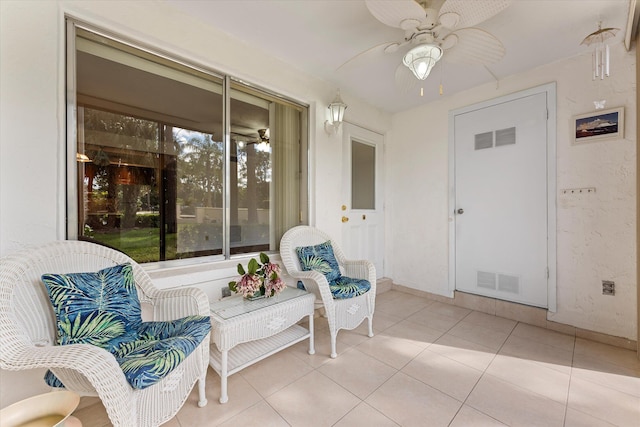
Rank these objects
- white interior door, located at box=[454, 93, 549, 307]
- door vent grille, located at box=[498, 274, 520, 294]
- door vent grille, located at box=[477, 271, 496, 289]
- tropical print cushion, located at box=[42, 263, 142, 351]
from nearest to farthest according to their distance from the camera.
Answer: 1. tropical print cushion, located at box=[42, 263, 142, 351]
2. white interior door, located at box=[454, 93, 549, 307]
3. door vent grille, located at box=[498, 274, 520, 294]
4. door vent grille, located at box=[477, 271, 496, 289]

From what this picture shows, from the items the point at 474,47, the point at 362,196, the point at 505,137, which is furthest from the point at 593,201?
the point at 362,196

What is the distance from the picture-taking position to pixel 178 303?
5.12 feet

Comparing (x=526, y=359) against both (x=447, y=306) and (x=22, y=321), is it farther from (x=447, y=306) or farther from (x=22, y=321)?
(x=22, y=321)

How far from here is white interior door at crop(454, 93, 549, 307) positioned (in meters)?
2.66

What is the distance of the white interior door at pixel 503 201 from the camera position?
2.66 m

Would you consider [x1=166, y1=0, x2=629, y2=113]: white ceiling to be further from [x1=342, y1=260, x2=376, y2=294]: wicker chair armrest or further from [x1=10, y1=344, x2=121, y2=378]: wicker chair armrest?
[x1=10, y1=344, x2=121, y2=378]: wicker chair armrest

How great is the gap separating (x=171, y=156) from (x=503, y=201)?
3.28 metres

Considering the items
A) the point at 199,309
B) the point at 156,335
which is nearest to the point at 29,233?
the point at 156,335

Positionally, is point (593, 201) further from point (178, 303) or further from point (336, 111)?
point (178, 303)

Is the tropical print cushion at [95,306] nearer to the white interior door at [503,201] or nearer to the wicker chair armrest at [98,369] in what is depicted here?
the wicker chair armrest at [98,369]

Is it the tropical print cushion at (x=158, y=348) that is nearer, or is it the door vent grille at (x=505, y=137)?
the tropical print cushion at (x=158, y=348)

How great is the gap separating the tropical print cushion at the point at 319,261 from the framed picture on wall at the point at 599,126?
2.51 metres

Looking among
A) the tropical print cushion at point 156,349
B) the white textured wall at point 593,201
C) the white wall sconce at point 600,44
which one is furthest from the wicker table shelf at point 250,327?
the white wall sconce at point 600,44

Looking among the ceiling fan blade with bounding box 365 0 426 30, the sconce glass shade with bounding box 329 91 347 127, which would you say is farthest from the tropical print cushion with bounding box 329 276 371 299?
the ceiling fan blade with bounding box 365 0 426 30
